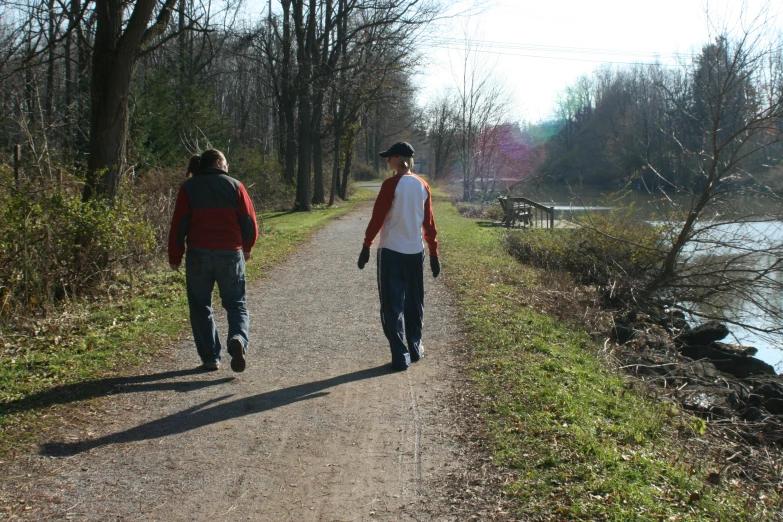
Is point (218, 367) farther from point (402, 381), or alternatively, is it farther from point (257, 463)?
point (257, 463)

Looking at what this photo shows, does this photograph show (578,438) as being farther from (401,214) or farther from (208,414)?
(208,414)

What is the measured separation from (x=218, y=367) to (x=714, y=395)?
522 cm

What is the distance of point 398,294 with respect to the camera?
593 cm

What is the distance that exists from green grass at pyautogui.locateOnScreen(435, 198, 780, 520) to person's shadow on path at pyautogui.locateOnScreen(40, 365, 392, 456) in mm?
1315

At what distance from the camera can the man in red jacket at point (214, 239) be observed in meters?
5.52

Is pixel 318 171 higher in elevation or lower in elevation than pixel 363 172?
higher

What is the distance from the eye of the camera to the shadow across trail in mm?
4922

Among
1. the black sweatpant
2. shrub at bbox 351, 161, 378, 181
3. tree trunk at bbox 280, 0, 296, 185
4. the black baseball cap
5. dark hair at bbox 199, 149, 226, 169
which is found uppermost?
tree trunk at bbox 280, 0, 296, 185

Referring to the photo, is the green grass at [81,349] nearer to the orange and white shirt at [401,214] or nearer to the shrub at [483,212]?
the orange and white shirt at [401,214]

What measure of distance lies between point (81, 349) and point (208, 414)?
230 cm

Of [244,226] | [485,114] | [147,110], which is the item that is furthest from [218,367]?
[485,114]

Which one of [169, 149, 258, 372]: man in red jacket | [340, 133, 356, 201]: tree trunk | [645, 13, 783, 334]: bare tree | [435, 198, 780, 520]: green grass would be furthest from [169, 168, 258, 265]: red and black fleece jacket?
[340, 133, 356, 201]: tree trunk

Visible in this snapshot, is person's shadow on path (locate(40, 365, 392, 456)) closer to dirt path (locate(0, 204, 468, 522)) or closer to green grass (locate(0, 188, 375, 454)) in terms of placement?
dirt path (locate(0, 204, 468, 522))

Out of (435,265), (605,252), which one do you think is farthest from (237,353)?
(605,252)
